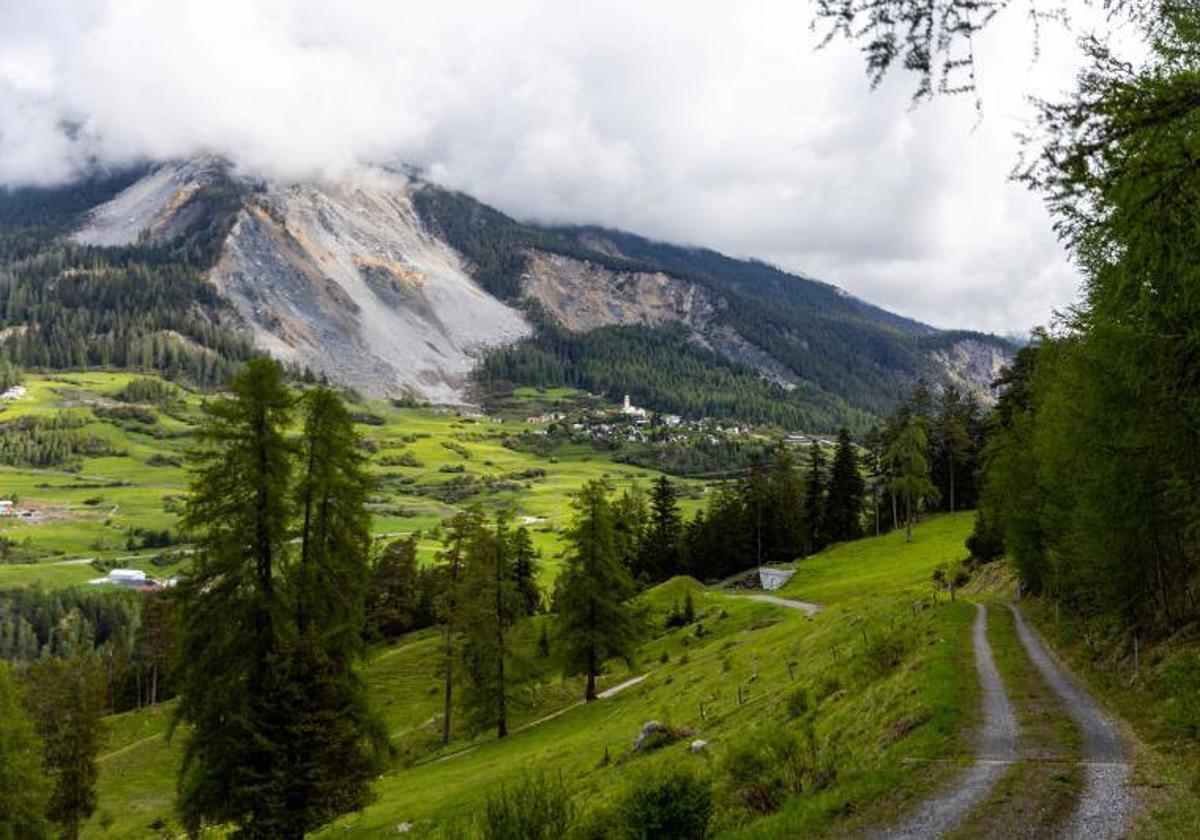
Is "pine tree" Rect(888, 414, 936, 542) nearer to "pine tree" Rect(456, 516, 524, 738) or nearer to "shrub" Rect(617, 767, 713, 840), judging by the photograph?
"pine tree" Rect(456, 516, 524, 738)

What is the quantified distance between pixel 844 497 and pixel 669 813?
97.4 meters

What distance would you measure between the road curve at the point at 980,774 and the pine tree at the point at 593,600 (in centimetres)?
3104

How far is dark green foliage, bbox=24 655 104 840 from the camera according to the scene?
155ft

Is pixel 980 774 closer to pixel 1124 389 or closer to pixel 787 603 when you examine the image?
pixel 1124 389

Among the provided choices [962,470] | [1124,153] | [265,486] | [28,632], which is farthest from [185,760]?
[28,632]

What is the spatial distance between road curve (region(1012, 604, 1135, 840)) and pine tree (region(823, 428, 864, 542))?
77316mm

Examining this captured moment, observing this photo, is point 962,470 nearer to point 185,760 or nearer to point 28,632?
point 185,760

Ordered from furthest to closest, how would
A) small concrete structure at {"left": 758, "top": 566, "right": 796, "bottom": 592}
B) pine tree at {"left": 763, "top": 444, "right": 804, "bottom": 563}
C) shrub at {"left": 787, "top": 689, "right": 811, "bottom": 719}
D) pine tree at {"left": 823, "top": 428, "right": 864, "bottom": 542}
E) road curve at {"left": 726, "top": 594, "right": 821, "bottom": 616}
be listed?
pine tree at {"left": 823, "top": 428, "right": 864, "bottom": 542} → pine tree at {"left": 763, "top": 444, "right": 804, "bottom": 563} → small concrete structure at {"left": 758, "top": 566, "right": 796, "bottom": 592} → road curve at {"left": 726, "top": 594, "right": 821, "bottom": 616} → shrub at {"left": 787, "top": 689, "right": 811, "bottom": 719}

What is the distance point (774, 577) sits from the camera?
84.8 m

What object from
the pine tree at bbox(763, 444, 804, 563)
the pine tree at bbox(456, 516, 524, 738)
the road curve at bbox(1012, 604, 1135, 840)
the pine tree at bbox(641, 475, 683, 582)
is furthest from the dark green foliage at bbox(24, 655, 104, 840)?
the pine tree at bbox(763, 444, 804, 563)

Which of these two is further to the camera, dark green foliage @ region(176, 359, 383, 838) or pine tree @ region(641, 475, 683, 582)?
pine tree @ region(641, 475, 683, 582)

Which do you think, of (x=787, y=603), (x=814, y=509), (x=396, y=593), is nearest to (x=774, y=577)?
(x=787, y=603)

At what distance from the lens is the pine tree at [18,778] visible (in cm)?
3615

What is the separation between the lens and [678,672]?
2015 inches
